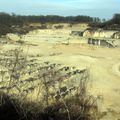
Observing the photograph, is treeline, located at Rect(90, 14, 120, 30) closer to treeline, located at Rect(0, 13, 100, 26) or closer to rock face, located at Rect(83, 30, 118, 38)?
rock face, located at Rect(83, 30, 118, 38)

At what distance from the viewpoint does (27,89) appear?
654 inches

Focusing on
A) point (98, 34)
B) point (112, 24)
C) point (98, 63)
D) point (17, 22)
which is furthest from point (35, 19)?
point (98, 63)

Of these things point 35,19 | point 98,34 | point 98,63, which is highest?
point 98,63

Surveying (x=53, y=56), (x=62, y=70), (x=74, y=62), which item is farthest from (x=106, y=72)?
(x=53, y=56)

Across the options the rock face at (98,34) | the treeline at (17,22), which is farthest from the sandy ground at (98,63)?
the treeline at (17,22)

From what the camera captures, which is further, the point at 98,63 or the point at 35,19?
the point at 35,19

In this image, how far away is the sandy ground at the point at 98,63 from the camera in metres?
16.9

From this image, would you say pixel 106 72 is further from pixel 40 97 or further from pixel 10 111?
pixel 10 111

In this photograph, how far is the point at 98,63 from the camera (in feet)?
90.8

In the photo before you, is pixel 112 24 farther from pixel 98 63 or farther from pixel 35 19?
pixel 98 63

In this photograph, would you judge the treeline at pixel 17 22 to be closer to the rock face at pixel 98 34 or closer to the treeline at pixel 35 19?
the treeline at pixel 35 19

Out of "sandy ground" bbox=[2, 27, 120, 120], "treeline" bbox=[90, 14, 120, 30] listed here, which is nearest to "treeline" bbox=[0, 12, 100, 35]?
"sandy ground" bbox=[2, 27, 120, 120]

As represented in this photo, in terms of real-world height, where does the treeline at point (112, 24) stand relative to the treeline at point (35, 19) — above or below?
above

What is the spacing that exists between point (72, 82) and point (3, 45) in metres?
19.9
